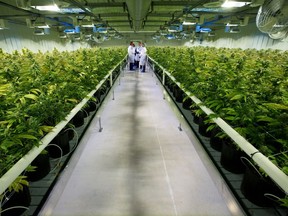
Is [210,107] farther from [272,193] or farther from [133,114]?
[133,114]

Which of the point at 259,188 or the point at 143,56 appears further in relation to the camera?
the point at 143,56

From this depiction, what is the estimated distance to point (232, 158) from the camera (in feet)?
→ 6.18

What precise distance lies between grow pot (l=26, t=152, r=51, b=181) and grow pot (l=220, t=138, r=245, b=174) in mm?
1824

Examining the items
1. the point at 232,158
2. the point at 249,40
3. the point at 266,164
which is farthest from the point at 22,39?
the point at 266,164

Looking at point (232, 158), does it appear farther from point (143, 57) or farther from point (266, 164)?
point (143, 57)

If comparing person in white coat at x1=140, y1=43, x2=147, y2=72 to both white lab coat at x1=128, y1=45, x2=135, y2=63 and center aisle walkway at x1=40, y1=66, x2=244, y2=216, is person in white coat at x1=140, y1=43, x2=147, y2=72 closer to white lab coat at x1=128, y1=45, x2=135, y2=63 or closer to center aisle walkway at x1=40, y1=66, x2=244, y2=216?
white lab coat at x1=128, y1=45, x2=135, y2=63

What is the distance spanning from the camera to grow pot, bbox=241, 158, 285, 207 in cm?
150

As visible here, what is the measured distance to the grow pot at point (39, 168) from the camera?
1.82m

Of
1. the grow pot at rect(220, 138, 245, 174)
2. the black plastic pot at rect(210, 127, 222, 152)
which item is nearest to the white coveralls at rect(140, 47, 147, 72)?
the black plastic pot at rect(210, 127, 222, 152)

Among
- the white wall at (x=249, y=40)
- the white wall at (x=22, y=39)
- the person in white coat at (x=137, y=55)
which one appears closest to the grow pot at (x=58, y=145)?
the person in white coat at (x=137, y=55)

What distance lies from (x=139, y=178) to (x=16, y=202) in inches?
46.9

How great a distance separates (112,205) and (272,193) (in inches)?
54.8

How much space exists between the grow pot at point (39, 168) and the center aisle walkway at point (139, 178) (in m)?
0.22

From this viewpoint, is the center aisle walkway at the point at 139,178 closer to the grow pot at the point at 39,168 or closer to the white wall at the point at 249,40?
the grow pot at the point at 39,168
